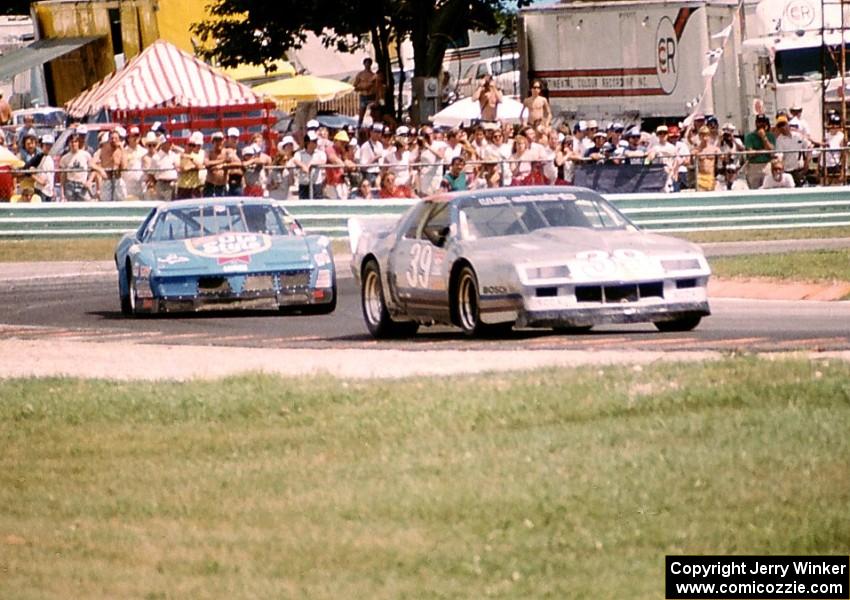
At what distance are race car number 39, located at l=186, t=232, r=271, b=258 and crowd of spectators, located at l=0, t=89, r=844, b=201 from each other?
8509mm

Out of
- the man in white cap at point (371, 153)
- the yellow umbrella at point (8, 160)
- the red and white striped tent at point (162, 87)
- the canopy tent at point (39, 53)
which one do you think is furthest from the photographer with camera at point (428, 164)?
the canopy tent at point (39, 53)

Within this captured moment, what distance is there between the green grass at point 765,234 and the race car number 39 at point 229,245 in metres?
9.92

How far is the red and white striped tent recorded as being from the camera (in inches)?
1359

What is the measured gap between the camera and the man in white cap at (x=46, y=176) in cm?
2814

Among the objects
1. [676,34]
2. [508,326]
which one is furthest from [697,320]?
[676,34]

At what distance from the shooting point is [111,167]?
2802 centimetres

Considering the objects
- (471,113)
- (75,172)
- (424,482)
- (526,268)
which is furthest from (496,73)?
(424,482)

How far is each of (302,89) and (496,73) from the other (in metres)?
11.6

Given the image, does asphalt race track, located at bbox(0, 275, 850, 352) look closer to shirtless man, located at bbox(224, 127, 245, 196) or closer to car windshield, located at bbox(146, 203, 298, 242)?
car windshield, located at bbox(146, 203, 298, 242)

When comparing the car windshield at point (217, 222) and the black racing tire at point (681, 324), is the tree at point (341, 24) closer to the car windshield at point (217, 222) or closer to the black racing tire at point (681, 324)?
the car windshield at point (217, 222)

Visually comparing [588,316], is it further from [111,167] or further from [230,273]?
[111,167]

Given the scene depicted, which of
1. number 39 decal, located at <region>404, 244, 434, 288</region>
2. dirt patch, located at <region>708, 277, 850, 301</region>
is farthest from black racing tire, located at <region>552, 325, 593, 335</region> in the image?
dirt patch, located at <region>708, 277, 850, 301</region>

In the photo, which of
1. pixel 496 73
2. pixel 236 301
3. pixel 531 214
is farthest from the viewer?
pixel 496 73

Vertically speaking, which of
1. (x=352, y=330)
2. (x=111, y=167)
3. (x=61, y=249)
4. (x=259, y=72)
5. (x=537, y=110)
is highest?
(x=259, y=72)
